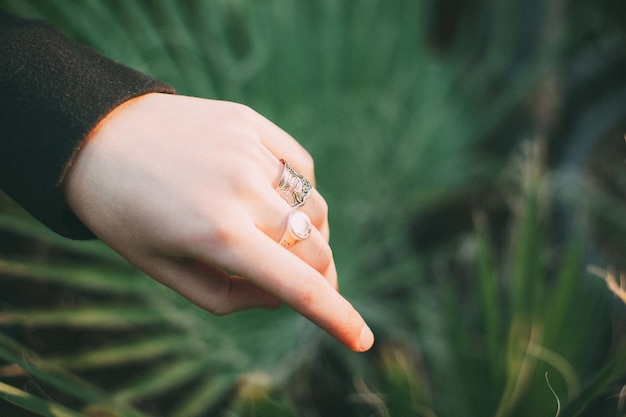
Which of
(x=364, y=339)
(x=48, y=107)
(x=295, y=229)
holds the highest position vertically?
(x=48, y=107)

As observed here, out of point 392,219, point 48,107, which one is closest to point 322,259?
point 48,107

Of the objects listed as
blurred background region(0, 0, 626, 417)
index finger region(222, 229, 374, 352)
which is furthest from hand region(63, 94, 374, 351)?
blurred background region(0, 0, 626, 417)

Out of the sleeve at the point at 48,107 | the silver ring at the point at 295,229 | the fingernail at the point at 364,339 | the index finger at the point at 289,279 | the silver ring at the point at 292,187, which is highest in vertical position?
the sleeve at the point at 48,107

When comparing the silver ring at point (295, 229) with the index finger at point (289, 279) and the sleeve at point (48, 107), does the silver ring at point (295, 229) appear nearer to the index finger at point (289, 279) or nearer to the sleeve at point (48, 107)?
the index finger at point (289, 279)

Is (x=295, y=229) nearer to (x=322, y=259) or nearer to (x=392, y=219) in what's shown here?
(x=322, y=259)

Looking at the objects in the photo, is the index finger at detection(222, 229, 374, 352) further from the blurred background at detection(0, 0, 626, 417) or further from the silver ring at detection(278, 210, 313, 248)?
the blurred background at detection(0, 0, 626, 417)

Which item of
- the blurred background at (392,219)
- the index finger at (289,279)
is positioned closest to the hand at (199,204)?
the index finger at (289,279)

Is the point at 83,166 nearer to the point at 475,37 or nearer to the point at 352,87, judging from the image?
the point at 352,87
